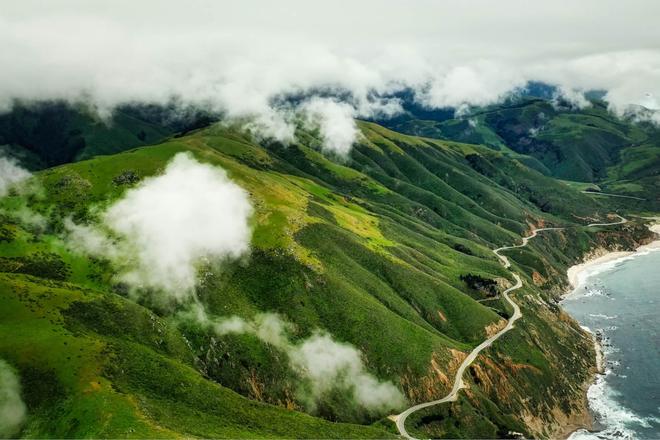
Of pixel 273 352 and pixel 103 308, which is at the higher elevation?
pixel 103 308

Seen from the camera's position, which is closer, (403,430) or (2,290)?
(2,290)

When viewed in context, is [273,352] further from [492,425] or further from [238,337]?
[492,425]

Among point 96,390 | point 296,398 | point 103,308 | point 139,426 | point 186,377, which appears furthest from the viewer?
point 296,398

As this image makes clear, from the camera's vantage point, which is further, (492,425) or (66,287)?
(492,425)

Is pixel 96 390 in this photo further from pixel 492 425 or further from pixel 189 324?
pixel 492 425

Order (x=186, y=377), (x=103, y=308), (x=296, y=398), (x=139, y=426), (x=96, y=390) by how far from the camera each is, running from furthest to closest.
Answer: (x=296, y=398)
(x=103, y=308)
(x=186, y=377)
(x=96, y=390)
(x=139, y=426)

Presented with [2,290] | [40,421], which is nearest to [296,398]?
[40,421]

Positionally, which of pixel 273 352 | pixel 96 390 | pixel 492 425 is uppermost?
pixel 96 390

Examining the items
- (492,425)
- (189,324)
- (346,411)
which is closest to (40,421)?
(189,324)

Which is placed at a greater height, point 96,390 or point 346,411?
point 96,390
